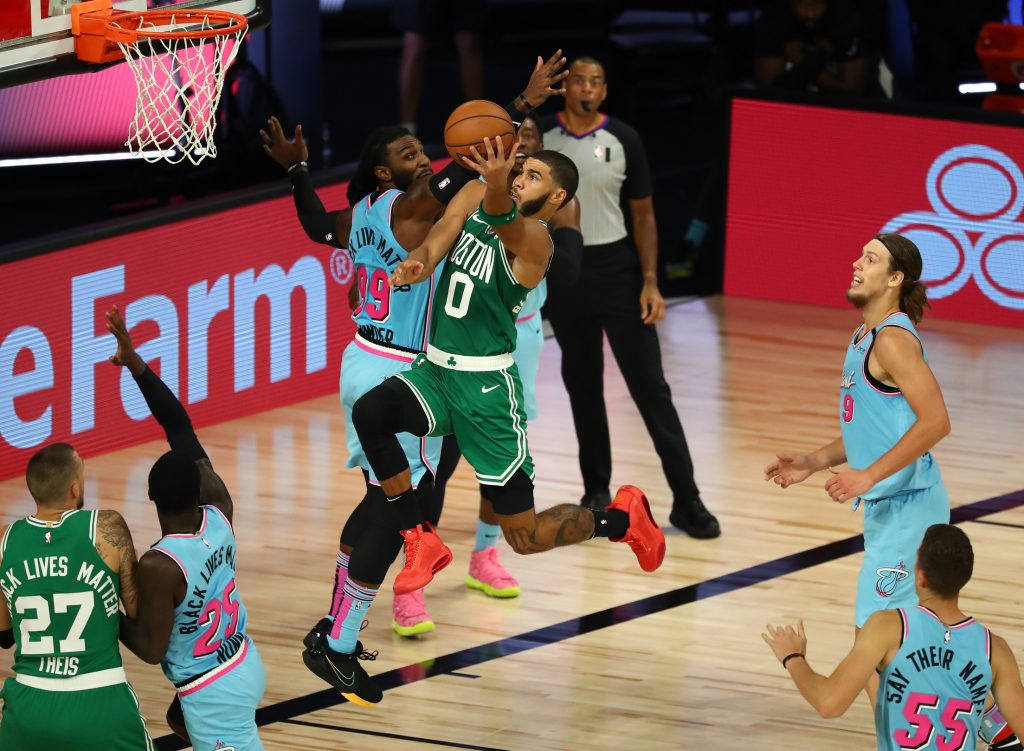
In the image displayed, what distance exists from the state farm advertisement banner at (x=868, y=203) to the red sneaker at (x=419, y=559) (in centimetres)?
693

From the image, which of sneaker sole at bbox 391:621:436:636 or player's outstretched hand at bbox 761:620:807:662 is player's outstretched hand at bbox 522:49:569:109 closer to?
sneaker sole at bbox 391:621:436:636

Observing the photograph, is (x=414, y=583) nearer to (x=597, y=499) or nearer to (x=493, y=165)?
(x=493, y=165)

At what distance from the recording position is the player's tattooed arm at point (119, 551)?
5.42 meters

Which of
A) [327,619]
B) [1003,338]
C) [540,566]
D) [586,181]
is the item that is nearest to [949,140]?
[1003,338]

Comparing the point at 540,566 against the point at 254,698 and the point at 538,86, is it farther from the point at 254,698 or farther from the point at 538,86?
the point at 254,698

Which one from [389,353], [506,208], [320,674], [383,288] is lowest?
[320,674]

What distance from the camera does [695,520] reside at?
30.2 feet

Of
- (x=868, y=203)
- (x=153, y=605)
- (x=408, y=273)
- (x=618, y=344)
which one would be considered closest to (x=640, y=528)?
(x=408, y=273)

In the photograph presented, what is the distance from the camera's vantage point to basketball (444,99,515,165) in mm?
6648

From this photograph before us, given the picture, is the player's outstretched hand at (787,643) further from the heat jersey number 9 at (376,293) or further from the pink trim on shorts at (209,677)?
the heat jersey number 9 at (376,293)

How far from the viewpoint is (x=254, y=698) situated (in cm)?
579

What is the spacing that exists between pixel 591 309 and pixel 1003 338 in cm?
485

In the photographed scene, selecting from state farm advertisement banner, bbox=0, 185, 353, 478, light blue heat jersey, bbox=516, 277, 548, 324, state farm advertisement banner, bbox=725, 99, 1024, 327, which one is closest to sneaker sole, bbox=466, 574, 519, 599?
light blue heat jersey, bbox=516, 277, 548, 324

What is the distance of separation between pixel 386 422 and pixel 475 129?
42.4 inches
